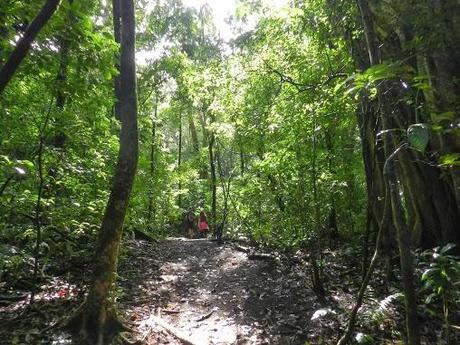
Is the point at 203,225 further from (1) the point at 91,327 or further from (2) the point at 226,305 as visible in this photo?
(1) the point at 91,327

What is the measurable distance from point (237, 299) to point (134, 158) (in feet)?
10.9

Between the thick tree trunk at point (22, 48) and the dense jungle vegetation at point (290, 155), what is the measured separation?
0.01m

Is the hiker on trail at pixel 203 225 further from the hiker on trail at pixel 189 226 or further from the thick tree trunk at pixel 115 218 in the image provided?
the thick tree trunk at pixel 115 218

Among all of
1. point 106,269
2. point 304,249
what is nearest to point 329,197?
point 304,249

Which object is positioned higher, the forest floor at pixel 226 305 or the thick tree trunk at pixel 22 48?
the thick tree trunk at pixel 22 48

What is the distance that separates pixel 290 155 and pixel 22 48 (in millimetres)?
8241

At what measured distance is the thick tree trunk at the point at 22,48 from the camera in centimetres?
303

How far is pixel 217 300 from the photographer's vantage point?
7.27 meters

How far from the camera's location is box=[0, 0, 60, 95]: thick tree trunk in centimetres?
303

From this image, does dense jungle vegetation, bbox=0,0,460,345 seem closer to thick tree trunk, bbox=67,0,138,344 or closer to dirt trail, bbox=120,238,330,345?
thick tree trunk, bbox=67,0,138,344

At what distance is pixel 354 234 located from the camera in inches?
484

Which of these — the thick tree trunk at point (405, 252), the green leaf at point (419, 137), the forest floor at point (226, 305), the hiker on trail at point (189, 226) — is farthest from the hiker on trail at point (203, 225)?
the green leaf at point (419, 137)

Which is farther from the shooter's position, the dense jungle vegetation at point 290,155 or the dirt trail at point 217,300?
the dirt trail at point 217,300

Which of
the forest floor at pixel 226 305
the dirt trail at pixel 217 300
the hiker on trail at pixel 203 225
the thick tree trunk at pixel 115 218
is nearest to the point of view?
the thick tree trunk at pixel 115 218
